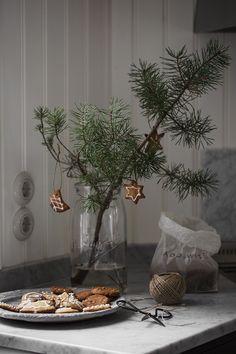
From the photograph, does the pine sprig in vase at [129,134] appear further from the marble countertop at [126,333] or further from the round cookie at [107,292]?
the marble countertop at [126,333]

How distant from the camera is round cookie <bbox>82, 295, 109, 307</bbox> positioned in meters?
1.55

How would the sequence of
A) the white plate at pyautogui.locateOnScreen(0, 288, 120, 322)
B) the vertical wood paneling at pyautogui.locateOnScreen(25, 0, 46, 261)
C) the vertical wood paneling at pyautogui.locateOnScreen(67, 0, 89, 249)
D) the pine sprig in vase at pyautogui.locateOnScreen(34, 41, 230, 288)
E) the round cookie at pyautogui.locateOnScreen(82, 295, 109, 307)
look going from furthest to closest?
the vertical wood paneling at pyautogui.locateOnScreen(67, 0, 89, 249)
the vertical wood paneling at pyautogui.locateOnScreen(25, 0, 46, 261)
the pine sprig in vase at pyautogui.locateOnScreen(34, 41, 230, 288)
the round cookie at pyautogui.locateOnScreen(82, 295, 109, 307)
the white plate at pyautogui.locateOnScreen(0, 288, 120, 322)

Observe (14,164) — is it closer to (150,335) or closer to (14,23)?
(14,23)

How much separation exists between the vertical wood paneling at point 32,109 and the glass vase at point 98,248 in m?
0.15

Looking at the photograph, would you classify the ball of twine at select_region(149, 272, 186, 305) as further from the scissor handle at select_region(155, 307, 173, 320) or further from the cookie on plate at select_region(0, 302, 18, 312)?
the cookie on plate at select_region(0, 302, 18, 312)

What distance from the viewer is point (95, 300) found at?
61.9 inches

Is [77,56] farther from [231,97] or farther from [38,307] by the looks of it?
[38,307]

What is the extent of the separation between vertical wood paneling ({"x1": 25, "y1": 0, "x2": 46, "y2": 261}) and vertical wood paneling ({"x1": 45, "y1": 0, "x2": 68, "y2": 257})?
3 centimetres

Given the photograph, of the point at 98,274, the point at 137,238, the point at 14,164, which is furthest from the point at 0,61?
the point at 137,238

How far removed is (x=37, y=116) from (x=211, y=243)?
20.2 inches

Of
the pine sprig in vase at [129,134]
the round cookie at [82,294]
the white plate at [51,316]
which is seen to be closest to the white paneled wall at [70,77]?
the pine sprig in vase at [129,134]

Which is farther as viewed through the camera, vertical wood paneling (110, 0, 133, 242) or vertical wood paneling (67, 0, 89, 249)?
vertical wood paneling (110, 0, 133, 242)

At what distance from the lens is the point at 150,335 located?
1390mm

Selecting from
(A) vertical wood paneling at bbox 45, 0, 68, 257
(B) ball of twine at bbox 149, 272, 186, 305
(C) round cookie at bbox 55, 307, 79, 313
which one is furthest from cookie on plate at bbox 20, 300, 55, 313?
(A) vertical wood paneling at bbox 45, 0, 68, 257
